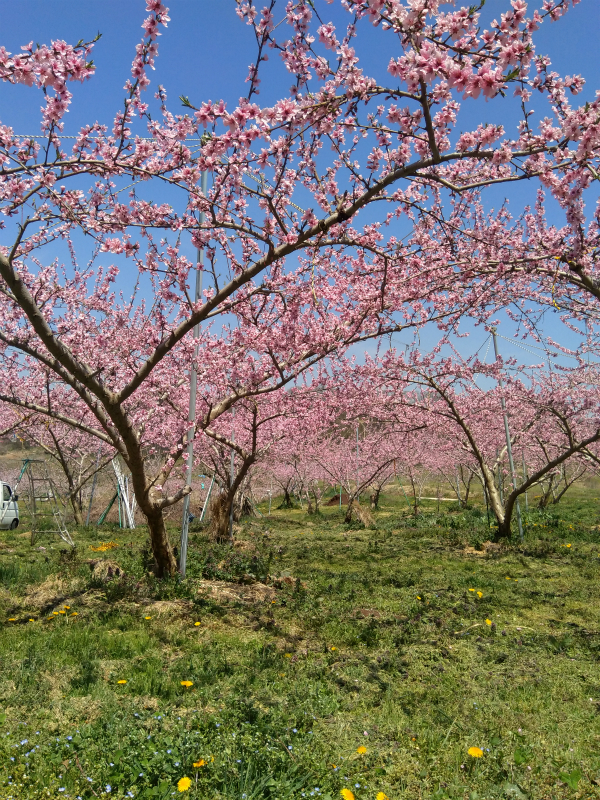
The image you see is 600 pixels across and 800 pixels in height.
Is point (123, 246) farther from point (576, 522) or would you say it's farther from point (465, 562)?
point (576, 522)

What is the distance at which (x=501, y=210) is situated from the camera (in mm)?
7676

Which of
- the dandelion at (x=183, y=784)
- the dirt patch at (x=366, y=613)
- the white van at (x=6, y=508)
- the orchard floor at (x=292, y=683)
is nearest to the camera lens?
the dandelion at (x=183, y=784)

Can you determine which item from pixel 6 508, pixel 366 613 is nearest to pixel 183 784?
pixel 366 613

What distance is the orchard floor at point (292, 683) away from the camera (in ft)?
8.87

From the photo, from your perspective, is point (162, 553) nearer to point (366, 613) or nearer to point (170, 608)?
point (170, 608)

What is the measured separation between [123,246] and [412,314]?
4.55 m

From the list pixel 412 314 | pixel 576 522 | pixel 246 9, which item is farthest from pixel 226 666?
pixel 576 522

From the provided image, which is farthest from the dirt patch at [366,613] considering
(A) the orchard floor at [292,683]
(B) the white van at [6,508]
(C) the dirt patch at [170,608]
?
(B) the white van at [6,508]

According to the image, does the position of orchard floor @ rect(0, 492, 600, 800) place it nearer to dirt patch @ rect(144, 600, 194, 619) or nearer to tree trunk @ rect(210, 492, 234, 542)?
dirt patch @ rect(144, 600, 194, 619)

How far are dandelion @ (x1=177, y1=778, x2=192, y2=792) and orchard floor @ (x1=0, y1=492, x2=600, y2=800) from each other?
3 centimetres

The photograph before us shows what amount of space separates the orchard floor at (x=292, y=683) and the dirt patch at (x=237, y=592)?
0.04 meters

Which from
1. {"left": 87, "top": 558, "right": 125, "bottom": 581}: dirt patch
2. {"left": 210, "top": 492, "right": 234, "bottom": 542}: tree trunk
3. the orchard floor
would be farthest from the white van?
{"left": 87, "top": 558, "right": 125, "bottom": 581}: dirt patch

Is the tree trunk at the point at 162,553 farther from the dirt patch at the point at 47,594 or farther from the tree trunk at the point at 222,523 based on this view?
the tree trunk at the point at 222,523

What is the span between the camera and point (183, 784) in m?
2.51
